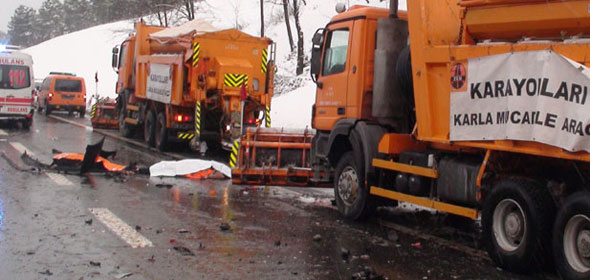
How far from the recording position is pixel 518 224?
6.47 metres

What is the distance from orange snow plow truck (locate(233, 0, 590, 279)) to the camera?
19.3 ft

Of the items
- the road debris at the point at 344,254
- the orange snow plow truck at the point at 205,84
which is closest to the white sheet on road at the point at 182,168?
the orange snow plow truck at the point at 205,84

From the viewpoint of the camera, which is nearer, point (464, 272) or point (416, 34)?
point (464, 272)

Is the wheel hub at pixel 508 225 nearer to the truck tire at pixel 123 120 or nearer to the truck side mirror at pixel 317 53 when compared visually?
the truck side mirror at pixel 317 53

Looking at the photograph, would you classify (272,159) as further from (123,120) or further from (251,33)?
(251,33)

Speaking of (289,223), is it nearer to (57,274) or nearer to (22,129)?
(57,274)

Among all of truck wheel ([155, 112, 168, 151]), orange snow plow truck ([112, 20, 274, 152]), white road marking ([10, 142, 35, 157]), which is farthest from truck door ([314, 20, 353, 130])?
truck wheel ([155, 112, 168, 151])

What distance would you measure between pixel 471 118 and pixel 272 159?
4.70m

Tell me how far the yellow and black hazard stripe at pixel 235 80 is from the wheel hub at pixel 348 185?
24.1 ft

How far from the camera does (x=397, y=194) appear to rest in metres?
8.27

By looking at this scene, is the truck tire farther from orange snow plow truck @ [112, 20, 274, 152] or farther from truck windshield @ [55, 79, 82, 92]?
truck windshield @ [55, 79, 82, 92]

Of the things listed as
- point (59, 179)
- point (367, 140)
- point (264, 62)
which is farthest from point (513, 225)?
point (264, 62)

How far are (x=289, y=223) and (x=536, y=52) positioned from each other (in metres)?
3.97

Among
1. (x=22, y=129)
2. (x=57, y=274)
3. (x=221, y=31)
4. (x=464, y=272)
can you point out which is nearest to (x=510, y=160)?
(x=464, y=272)
